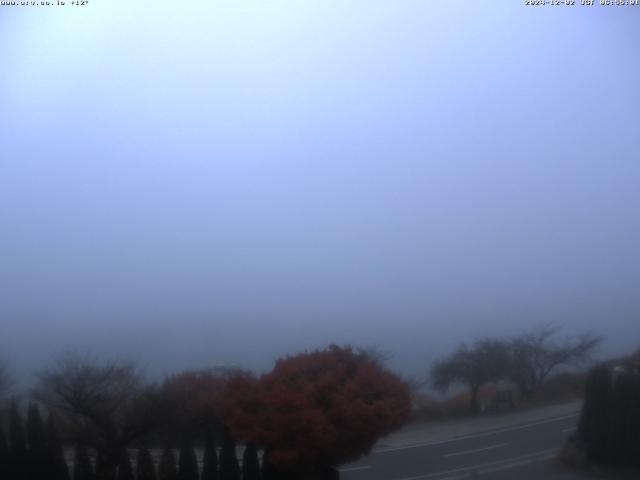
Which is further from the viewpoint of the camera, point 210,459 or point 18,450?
point 210,459

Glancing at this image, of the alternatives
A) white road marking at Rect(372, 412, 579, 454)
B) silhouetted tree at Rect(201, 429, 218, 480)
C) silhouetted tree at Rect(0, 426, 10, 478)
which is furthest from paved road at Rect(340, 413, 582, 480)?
silhouetted tree at Rect(0, 426, 10, 478)

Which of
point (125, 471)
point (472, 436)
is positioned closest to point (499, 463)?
point (472, 436)

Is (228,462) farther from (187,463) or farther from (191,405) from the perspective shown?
(191,405)

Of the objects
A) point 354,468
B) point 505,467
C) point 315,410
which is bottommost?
point 505,467

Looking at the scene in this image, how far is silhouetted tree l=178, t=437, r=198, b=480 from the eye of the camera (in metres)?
17.9

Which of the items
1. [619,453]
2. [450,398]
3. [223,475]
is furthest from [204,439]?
[619,453]

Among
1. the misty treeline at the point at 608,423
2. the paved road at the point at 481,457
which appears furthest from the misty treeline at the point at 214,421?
the misty treeline at the point at 608,423

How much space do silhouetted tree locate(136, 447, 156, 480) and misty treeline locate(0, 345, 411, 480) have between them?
2cm

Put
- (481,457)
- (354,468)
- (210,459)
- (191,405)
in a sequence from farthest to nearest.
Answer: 1. (354,468)
2. (481,457)
3. (191,405)
4. (210,459)

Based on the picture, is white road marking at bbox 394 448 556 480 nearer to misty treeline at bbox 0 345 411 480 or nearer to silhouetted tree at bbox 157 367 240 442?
misty treeline at bbox 0 345 411 480

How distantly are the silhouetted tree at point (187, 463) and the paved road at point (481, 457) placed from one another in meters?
3.16

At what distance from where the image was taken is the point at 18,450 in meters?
17.7

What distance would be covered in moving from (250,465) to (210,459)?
0.82 meters

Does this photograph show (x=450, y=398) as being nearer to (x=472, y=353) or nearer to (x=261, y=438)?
(x=472, y=353)
